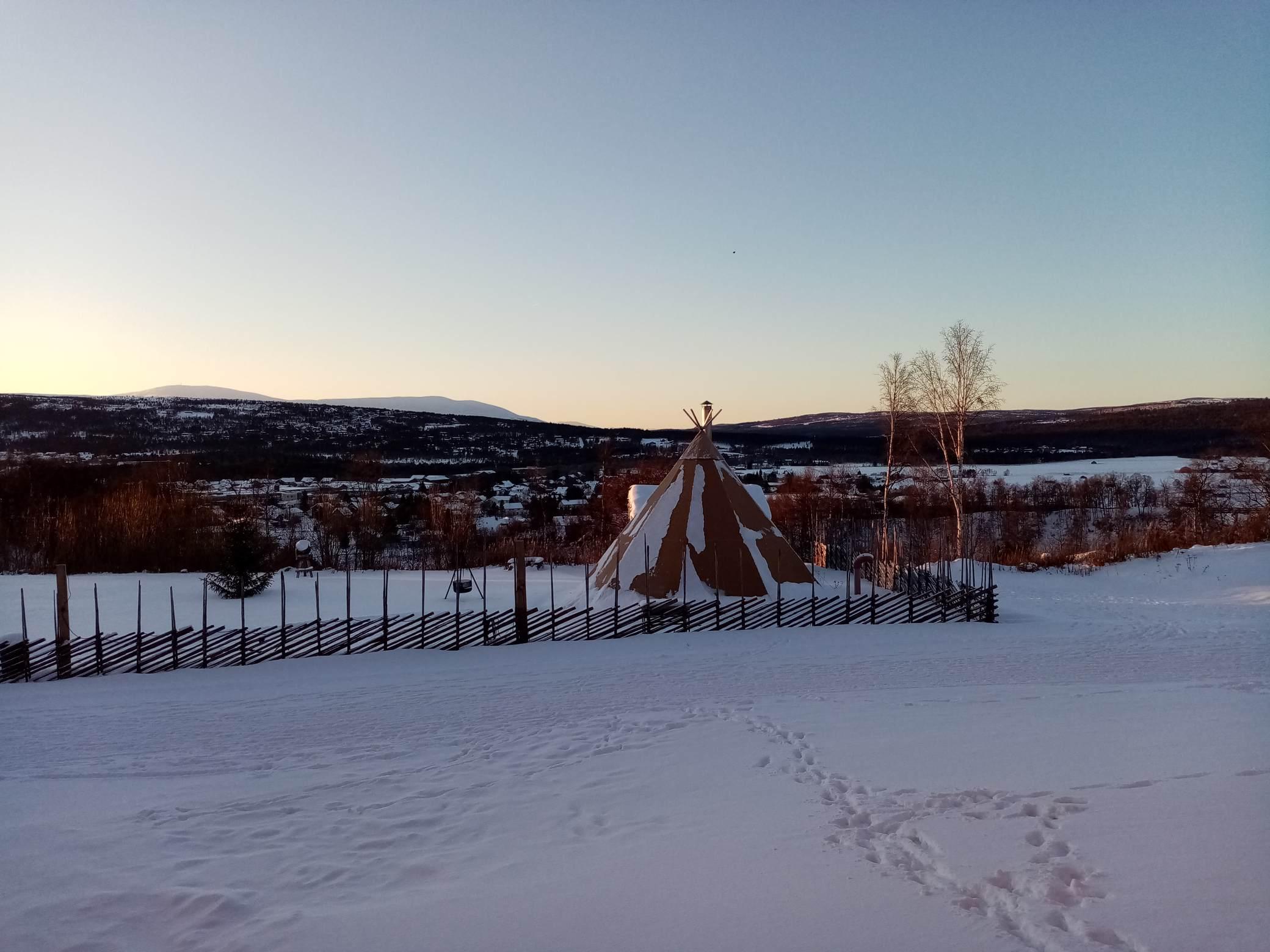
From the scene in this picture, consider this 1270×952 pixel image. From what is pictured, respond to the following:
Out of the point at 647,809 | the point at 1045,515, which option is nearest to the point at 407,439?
the point at 1045,515

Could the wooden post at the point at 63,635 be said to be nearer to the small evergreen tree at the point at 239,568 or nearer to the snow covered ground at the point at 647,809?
the snow covered ground at the point at 647,809

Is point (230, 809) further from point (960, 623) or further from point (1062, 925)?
point (960, 623)

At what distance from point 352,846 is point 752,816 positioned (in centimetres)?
258

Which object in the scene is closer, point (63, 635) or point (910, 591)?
point (63, 635)

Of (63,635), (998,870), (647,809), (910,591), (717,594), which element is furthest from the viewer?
(910,591)

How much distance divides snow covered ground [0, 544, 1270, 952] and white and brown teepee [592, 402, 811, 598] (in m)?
4.37

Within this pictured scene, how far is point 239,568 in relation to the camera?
18375 millimetres

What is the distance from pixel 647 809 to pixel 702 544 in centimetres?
1001

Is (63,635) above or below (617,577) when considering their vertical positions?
below

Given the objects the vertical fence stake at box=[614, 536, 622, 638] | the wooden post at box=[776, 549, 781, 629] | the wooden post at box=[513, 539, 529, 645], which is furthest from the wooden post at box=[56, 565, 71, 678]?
the wooden post at box=[776, 549, 781, 629]

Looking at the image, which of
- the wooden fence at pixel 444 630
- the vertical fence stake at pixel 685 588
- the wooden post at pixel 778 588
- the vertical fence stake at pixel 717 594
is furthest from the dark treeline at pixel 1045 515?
the vertical fence stake at pixel 685 588

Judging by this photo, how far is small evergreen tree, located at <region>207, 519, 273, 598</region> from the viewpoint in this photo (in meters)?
18.4

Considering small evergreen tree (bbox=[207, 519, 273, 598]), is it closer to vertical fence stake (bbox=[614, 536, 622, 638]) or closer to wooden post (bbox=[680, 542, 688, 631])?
vertical fence stake (bbox=[614, 536, 622, 638])

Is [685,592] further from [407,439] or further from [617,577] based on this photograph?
[407,439]
